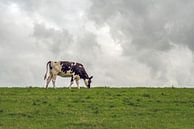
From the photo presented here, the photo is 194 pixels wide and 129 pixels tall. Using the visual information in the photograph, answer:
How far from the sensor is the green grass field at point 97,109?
23.7 m

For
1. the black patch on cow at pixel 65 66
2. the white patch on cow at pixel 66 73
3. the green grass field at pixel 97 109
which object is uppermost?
the black patch on cow at pixel 65 66

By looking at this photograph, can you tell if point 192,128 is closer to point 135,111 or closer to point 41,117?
point 135,111

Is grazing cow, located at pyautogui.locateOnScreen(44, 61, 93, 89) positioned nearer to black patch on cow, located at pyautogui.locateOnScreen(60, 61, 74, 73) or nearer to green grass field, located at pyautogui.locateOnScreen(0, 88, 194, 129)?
black patch on cow, located at pyautogui.locateOnScreen(60, 61, 74, 73)

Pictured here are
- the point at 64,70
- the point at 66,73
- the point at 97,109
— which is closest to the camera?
the point at 97,109

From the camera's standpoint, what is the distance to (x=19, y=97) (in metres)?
31.8

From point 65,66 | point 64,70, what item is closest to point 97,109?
point 64,70

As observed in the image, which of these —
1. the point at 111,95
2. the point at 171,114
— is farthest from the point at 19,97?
the point at 171,114

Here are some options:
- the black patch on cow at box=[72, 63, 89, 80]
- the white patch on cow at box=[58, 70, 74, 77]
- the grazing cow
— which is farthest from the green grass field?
the black patch on cow at box=[72, 63, 89, 80]

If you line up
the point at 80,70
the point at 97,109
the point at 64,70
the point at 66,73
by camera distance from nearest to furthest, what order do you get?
1. the point at 97,109
2. the point at 64,70
3. the point at 66,73
4. the point at 80,70

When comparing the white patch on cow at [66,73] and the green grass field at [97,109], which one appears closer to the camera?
the green grass field at [97,109]

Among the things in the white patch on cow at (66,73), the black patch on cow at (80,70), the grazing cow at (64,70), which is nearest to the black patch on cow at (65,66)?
the grazing cow at (64,70)

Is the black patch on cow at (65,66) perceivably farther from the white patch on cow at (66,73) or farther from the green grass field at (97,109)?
the green grass field at (97,109)

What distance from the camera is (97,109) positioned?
2777 cm

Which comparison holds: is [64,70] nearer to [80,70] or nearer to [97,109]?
[80,70]
